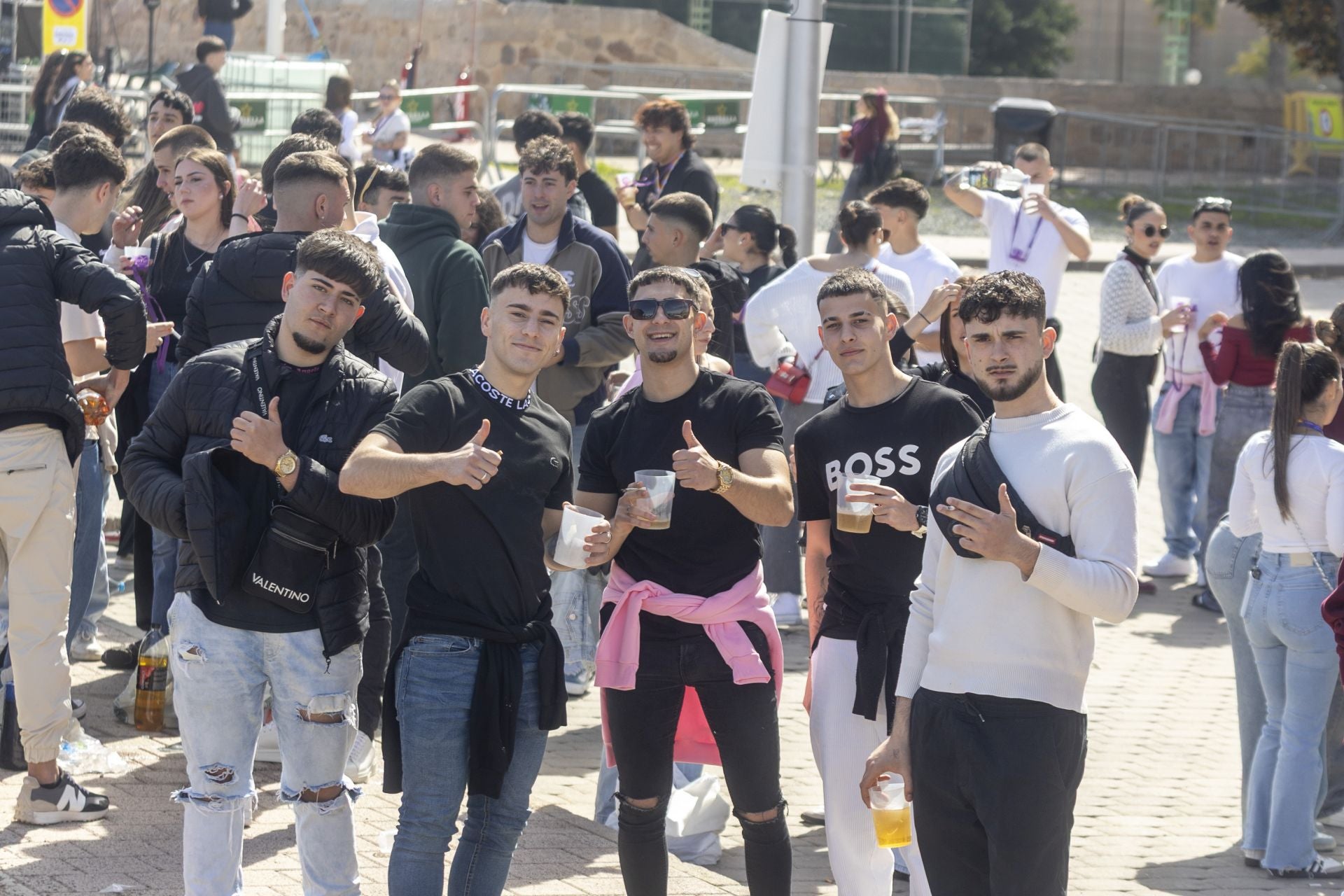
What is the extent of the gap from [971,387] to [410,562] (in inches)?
87.4

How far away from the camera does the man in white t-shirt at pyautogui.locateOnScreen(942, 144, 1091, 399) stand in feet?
31.6

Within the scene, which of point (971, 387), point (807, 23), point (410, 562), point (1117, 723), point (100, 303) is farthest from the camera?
point (807, 23)

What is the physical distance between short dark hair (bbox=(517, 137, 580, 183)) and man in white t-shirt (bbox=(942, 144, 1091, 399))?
10.0ft

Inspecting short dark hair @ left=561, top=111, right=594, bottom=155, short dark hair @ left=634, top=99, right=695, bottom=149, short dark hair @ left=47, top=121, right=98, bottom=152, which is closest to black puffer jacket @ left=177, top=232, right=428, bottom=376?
short dark hair @ left=47, top=121, right=98, bottom=152

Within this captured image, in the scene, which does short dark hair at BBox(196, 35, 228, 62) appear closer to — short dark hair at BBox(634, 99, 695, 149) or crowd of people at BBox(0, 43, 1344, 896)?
short dark hair at BBox(634, 99, 695, 149)

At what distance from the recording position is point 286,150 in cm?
660

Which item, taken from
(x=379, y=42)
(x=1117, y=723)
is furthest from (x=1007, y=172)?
(x=379, y=42)

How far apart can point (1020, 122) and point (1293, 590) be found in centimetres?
1625

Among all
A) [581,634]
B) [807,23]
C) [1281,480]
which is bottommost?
[581,634]

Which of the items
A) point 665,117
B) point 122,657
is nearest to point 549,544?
point 122,657

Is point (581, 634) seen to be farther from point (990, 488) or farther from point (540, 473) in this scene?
point (990, 488)

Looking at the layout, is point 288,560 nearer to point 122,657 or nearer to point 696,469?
point 696,469

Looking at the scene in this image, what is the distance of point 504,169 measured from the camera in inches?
800

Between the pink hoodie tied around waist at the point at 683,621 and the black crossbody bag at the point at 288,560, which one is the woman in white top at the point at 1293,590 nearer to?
the pink hoodie tied around waist at the point at 683,621
